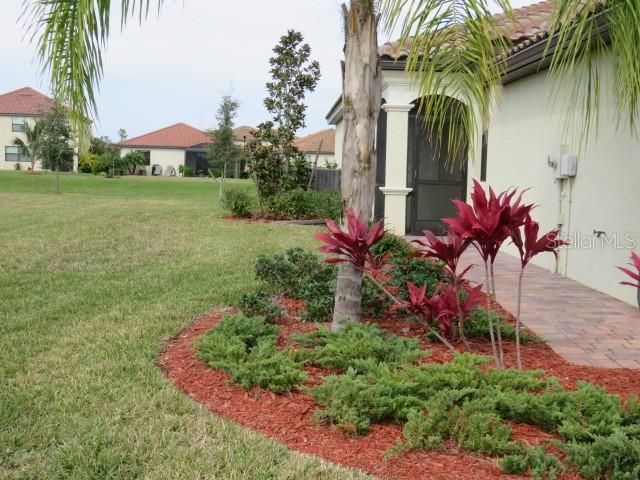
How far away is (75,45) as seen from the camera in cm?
430

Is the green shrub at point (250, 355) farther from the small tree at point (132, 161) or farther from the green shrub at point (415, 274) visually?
the small tree at point (132, 161)

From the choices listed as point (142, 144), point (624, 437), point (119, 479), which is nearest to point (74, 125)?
point (119, 479)

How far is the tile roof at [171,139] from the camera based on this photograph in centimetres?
6506

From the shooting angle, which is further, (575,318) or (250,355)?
(575,318)

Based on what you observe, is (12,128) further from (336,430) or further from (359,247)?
(336,430)

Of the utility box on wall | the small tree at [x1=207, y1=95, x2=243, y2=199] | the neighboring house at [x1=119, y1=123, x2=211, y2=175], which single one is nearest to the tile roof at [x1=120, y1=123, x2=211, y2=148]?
the neighboring house at [x1=119, y1=123, x2=211, y2=175]

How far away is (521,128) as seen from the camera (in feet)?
34.6

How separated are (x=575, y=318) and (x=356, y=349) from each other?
2.88 m

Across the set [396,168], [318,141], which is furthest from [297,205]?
[318,141]

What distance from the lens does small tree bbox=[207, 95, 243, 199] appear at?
95.0 feet

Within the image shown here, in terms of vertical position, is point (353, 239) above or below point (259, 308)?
above

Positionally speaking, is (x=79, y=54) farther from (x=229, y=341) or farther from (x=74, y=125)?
(x=229, y=341)

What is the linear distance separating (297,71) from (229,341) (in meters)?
14.1

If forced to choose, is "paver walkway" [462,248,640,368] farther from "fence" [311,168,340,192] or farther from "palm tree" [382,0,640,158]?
"fence" [311,168,340,192]
